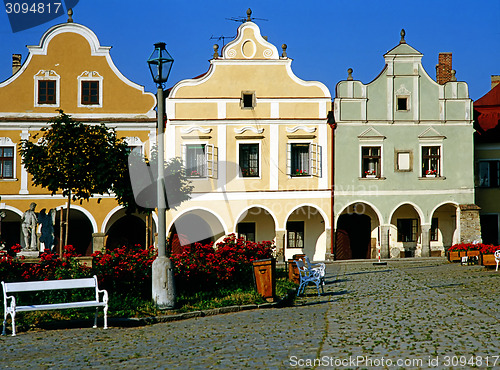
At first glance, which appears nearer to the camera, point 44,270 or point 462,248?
point 44,270

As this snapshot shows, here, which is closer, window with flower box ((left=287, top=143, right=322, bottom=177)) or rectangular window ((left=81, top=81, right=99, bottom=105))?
rectangular window ((left=81, top=81, right=99, bottom=105))

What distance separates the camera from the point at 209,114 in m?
33.6

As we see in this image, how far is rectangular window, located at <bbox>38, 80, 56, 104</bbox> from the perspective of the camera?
109ft

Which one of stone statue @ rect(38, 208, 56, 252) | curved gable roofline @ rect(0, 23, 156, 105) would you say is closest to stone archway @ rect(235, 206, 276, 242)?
curved gable roofline @ rect(0, 23, 156, 105)

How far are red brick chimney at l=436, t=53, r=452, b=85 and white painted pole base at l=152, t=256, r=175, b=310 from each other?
27.4m

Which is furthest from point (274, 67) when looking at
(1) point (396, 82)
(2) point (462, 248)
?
(2) point (462, 248)

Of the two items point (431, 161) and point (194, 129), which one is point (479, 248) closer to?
point (431, 161)

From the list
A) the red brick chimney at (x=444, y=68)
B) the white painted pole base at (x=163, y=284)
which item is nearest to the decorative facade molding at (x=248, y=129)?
the red brick chimney at (x=444, y=68)

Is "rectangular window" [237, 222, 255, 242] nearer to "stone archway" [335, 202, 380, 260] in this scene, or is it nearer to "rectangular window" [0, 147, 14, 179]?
"stone archway" [335, 202, 380, 260]

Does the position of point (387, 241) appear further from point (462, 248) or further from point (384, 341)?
point (384, 341)

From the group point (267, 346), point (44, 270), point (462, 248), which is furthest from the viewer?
point (462, 248)

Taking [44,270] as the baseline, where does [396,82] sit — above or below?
above

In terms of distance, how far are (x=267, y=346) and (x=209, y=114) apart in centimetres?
2465

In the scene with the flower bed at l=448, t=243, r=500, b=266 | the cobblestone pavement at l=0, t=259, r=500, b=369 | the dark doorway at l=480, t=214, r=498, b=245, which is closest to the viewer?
the cobblestone pavement at l=0, t=259, r=500, b=369
